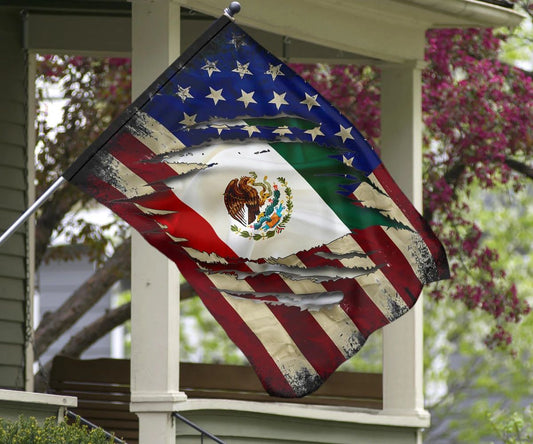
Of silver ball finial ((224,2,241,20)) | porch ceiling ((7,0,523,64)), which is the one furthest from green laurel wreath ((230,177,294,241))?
porch ceiling ((7,0,523,64))

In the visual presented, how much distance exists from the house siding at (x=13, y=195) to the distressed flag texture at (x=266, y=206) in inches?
147

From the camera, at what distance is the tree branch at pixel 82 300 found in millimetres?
12750

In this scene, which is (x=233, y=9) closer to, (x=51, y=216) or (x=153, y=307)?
(x=153, y=307)

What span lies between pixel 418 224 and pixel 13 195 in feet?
13.6

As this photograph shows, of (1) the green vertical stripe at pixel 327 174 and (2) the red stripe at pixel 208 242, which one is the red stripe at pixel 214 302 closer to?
(2) the red stripe at pixel 208 242

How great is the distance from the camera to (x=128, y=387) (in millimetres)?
10031

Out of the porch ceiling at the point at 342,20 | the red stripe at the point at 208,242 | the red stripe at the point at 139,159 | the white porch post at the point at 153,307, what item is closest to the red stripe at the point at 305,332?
the red stripe at the point at 208,242

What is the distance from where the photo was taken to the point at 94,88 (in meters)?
13.1

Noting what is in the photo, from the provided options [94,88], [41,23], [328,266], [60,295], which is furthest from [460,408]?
[328,266]

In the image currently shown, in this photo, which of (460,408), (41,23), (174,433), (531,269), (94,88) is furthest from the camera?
(460,408)

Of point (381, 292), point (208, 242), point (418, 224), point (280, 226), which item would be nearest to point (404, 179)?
point (418, 224)

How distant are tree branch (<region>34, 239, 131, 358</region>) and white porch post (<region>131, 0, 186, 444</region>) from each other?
575 centimetres

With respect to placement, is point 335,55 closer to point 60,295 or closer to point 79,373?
point 79,373

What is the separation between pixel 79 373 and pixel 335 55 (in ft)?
11.7
